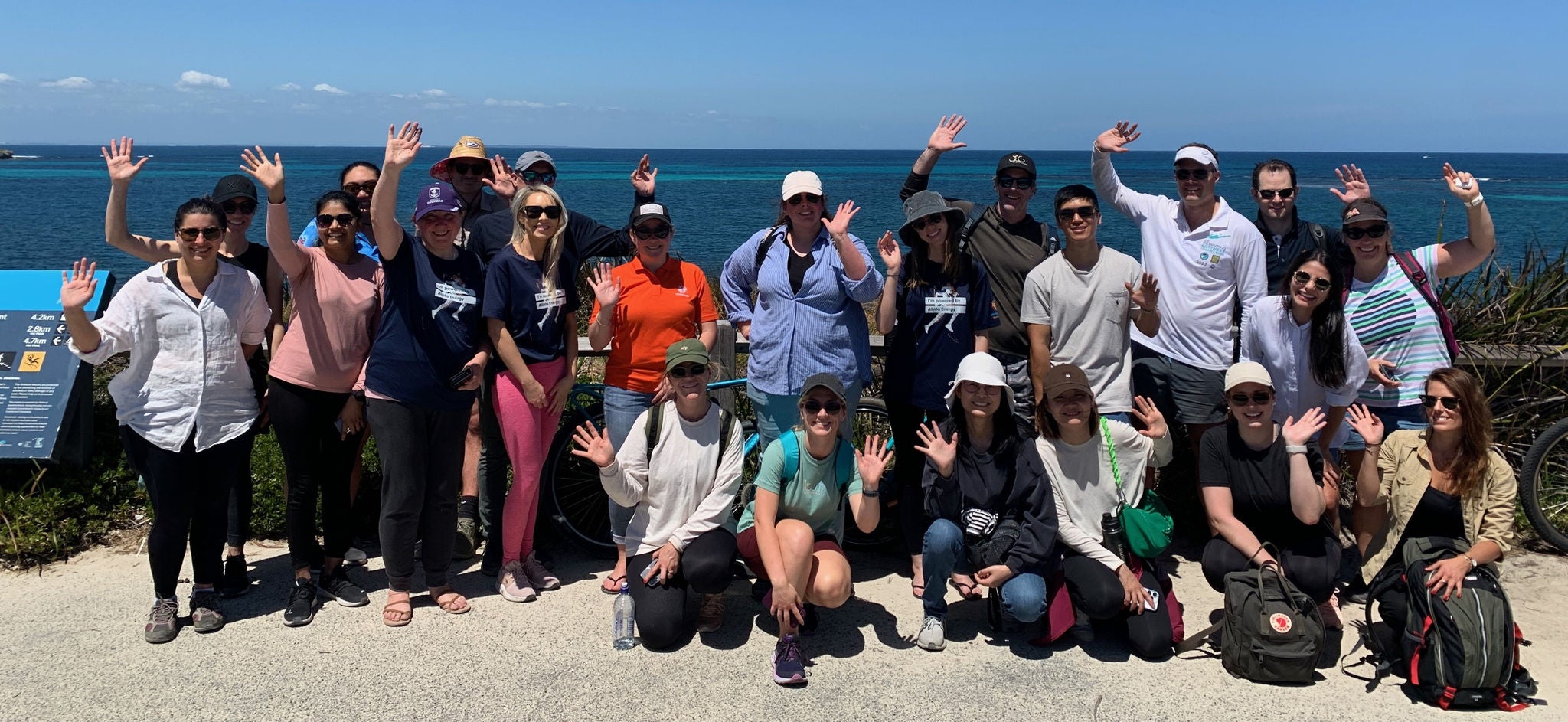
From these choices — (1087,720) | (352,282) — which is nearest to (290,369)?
(352,282)

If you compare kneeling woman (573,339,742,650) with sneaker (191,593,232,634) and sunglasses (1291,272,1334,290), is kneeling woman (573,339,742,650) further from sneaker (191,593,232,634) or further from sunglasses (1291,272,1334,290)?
sunglasses (1291,272,1334,290)

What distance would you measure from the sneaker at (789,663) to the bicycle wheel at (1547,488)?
4216 millimetres

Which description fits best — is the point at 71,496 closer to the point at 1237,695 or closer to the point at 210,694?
the point at 210,694

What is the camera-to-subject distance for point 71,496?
220 inches

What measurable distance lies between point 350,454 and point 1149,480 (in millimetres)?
3901

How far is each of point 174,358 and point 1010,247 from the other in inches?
158

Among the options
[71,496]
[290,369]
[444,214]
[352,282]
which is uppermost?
[444,214]

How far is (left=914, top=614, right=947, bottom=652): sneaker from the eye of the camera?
14.8ft

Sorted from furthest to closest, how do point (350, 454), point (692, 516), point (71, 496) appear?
point (71, 496), point (350, 454), point (692, 516)

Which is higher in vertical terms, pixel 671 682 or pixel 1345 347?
pixel 1345 347

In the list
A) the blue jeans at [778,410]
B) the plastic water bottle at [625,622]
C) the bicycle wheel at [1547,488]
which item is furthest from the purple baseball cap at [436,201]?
the bicycle wheel at [1547,488]

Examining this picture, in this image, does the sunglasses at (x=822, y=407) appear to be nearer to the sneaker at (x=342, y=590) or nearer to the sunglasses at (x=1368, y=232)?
the sneaker at (x=342, y=590)

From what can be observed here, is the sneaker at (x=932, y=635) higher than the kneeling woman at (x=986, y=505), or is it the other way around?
the kneeling woman at (x=986, y=505)

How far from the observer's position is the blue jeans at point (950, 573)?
4.41 meters
